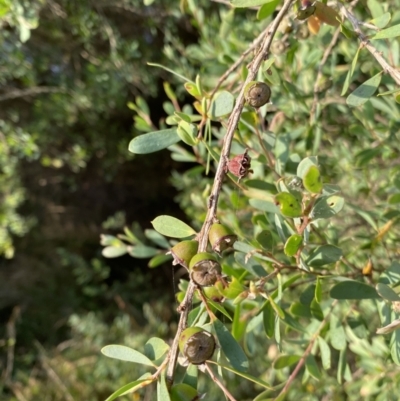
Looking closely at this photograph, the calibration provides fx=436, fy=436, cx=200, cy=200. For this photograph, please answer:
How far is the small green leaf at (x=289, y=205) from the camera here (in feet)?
1.46

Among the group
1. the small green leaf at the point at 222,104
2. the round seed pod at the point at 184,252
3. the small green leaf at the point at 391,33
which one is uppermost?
the small green leaf at the point at 391,33

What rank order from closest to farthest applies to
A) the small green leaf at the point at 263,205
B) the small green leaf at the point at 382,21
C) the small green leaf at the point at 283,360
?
the small green leaf at the point at 382,21 → the small green leaf at the point at 263,205 → the small green leaf at the point at 283,360

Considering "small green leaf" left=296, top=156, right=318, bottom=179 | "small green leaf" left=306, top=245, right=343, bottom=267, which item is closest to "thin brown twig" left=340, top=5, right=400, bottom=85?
"small green leaf" left=296, top=156, right=318, bottom=179

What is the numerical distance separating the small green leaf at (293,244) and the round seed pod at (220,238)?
3.3 inches

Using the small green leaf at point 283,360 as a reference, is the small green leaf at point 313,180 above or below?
above

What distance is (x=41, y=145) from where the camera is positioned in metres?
1.86

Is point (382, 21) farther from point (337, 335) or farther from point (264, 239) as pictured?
point (337, 335)

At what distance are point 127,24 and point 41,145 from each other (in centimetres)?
62

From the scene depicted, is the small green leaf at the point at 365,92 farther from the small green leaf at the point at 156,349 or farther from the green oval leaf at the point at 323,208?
the small green leaf at the point at 156,349

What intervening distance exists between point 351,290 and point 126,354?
297 millimetres

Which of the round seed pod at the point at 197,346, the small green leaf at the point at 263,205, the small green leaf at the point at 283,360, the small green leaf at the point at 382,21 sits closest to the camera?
the round seed pod at the point at 197,346

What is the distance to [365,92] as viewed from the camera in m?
0.49

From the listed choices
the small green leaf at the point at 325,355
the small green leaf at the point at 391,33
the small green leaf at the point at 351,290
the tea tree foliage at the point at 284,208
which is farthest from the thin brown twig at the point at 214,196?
the small green leaf at the point at 325,355

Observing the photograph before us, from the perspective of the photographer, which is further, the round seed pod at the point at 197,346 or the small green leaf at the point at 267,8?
the small green leaf at the point at 267,8
